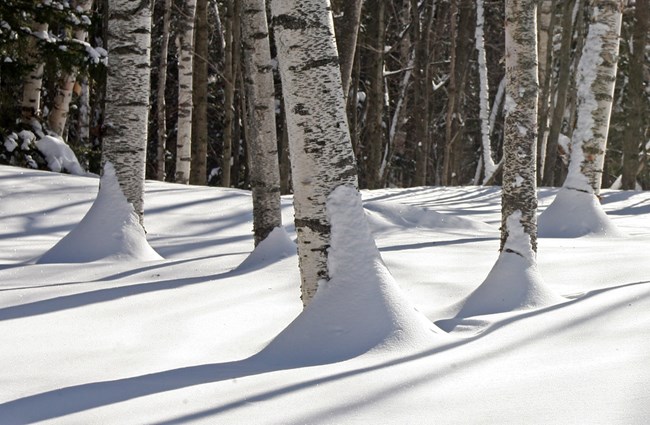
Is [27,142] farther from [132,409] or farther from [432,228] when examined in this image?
[132,409]

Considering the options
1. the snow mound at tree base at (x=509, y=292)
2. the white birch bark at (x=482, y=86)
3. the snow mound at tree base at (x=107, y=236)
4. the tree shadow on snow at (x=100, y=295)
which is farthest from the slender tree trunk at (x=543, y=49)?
the tree shadow on snow at (x=100, y=295)

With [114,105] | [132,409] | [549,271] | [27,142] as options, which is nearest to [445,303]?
[549,271]

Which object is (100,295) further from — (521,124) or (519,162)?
(521,124)

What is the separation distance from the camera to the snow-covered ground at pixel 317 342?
2965 mm

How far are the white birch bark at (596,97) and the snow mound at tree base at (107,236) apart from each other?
4.58 meters

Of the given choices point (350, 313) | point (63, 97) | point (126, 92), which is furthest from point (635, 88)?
point (350, 313)

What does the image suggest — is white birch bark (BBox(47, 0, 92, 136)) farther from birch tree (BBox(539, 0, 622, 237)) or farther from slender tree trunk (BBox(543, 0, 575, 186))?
slender tree trunk (BBox(543, 0, 575, 186))

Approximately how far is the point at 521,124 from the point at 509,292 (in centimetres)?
110

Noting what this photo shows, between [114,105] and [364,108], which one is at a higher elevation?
[364,108]

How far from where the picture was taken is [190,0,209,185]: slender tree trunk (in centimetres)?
1448

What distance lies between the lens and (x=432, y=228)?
9.19 meters

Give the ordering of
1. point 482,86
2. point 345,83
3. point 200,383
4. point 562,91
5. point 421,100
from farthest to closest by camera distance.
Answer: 1. point 421,100
2. point 482,86
3. point 562,91
4. point 345,83
5. point 200,383

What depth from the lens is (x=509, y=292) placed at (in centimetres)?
477

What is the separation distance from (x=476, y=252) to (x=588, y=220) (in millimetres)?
2273
